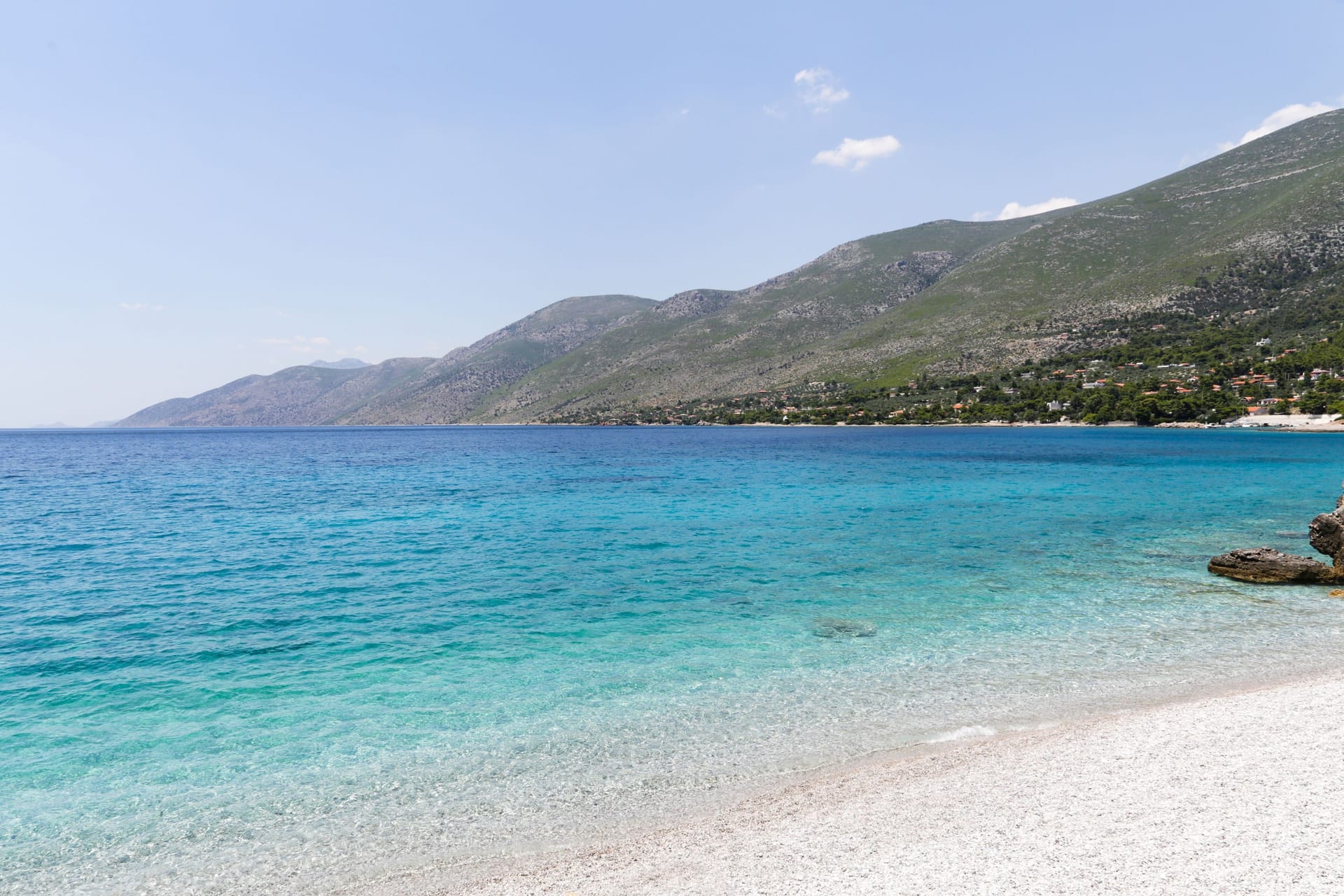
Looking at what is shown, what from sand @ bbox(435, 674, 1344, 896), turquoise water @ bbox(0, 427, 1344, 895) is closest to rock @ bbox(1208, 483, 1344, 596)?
turquoise water @ bbox(0, 427, 1344, 895)

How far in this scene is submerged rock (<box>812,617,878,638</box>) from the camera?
703 inches

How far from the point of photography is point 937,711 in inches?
508

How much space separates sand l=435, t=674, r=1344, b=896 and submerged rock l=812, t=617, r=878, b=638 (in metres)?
6.60

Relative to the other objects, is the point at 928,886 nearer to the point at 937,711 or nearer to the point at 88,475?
the point at 937,711

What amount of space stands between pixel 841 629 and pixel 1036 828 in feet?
33.5

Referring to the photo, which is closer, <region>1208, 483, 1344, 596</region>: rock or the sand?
the sand

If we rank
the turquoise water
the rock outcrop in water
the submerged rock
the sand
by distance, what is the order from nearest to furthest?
the sand, the turquoise water, the submerged rock, the rock outcrop in water

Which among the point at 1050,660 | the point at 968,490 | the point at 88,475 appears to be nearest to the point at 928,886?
the point at 1050,660

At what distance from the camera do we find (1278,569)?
22.0 m

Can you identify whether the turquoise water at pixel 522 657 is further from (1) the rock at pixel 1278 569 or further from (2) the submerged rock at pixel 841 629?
(1) the rock at pixel 1278 569

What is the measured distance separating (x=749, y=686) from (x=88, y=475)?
316 feet

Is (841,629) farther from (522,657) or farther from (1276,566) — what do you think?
(1276,566)

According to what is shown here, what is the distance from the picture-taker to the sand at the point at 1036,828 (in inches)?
282

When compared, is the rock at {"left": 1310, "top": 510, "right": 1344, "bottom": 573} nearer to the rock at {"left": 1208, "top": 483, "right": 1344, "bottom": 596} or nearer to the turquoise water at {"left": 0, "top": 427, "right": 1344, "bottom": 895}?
the rock at {"left": 1208, "top": 483, "right": 1344, "bottom": 596}
